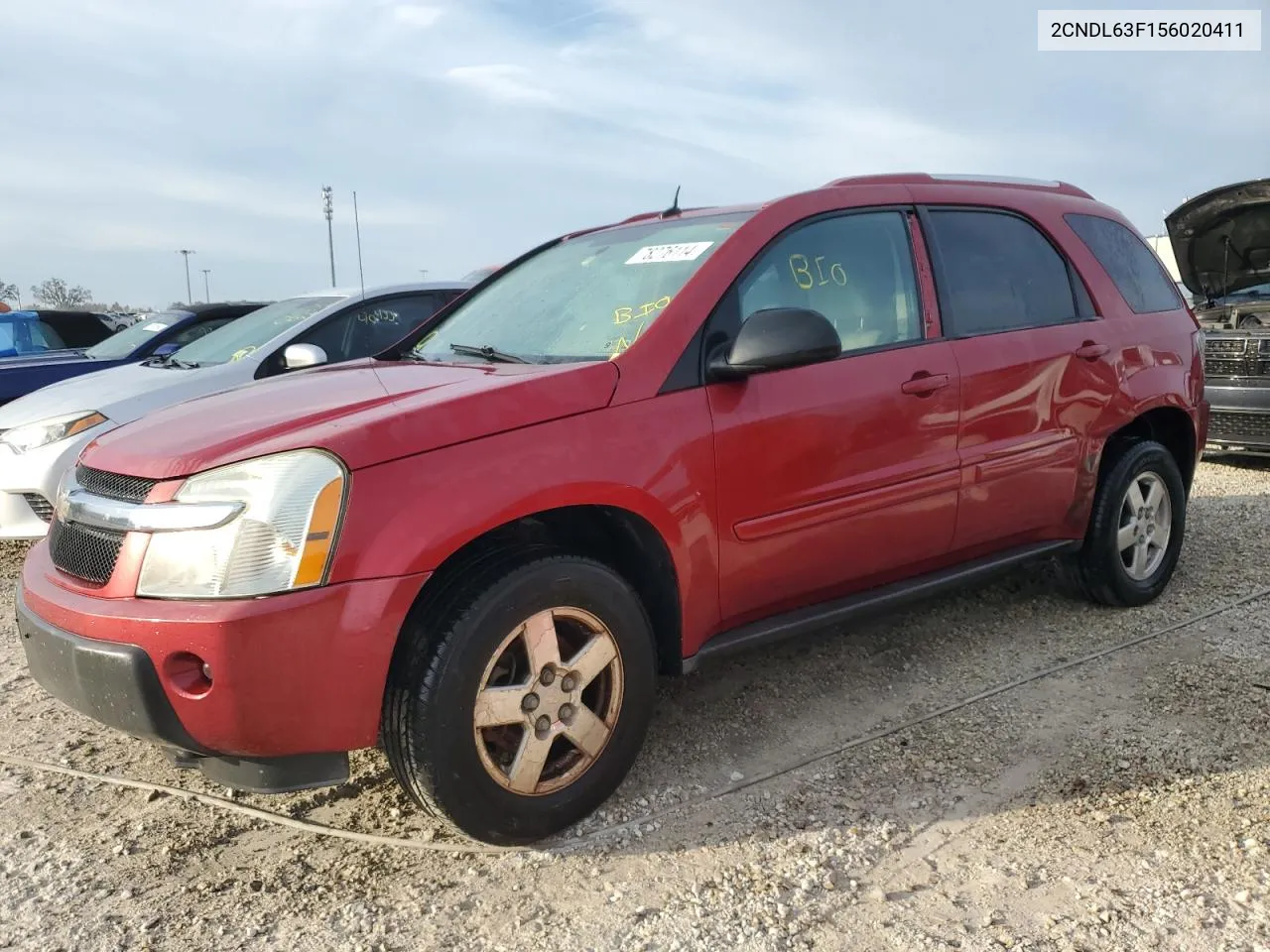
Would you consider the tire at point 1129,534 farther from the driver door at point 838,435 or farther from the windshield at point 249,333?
the windshield at point 249,333

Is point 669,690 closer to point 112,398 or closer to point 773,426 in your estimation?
point 773,426

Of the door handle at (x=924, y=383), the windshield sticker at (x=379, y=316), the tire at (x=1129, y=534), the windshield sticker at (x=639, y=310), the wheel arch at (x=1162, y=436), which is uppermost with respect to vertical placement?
the windshield sticker at (x=379, y=316)

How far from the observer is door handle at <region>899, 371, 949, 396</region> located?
3242 millimetres

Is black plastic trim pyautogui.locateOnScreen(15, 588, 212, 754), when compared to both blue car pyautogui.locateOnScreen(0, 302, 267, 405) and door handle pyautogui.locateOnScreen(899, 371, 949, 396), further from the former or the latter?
blue car pyautogui.locateOnScreen(0, 302, 267, 405)

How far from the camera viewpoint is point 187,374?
564cm

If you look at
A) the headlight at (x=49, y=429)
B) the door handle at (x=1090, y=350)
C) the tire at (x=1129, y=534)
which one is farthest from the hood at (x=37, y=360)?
the tire at (x=1129, y=534)

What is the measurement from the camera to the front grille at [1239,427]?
700 cm

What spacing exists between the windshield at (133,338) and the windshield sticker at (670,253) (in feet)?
18.0

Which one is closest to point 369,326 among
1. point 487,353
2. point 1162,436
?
point 487,353

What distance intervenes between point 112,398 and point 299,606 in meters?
3.92

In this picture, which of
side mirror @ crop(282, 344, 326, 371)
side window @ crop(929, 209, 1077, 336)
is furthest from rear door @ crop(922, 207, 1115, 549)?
side mirror @ crop(282, 344, 326, 371)

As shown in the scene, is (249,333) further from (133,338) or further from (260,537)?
(260,537)

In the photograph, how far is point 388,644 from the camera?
7.45ft

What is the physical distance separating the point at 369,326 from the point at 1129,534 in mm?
4354
